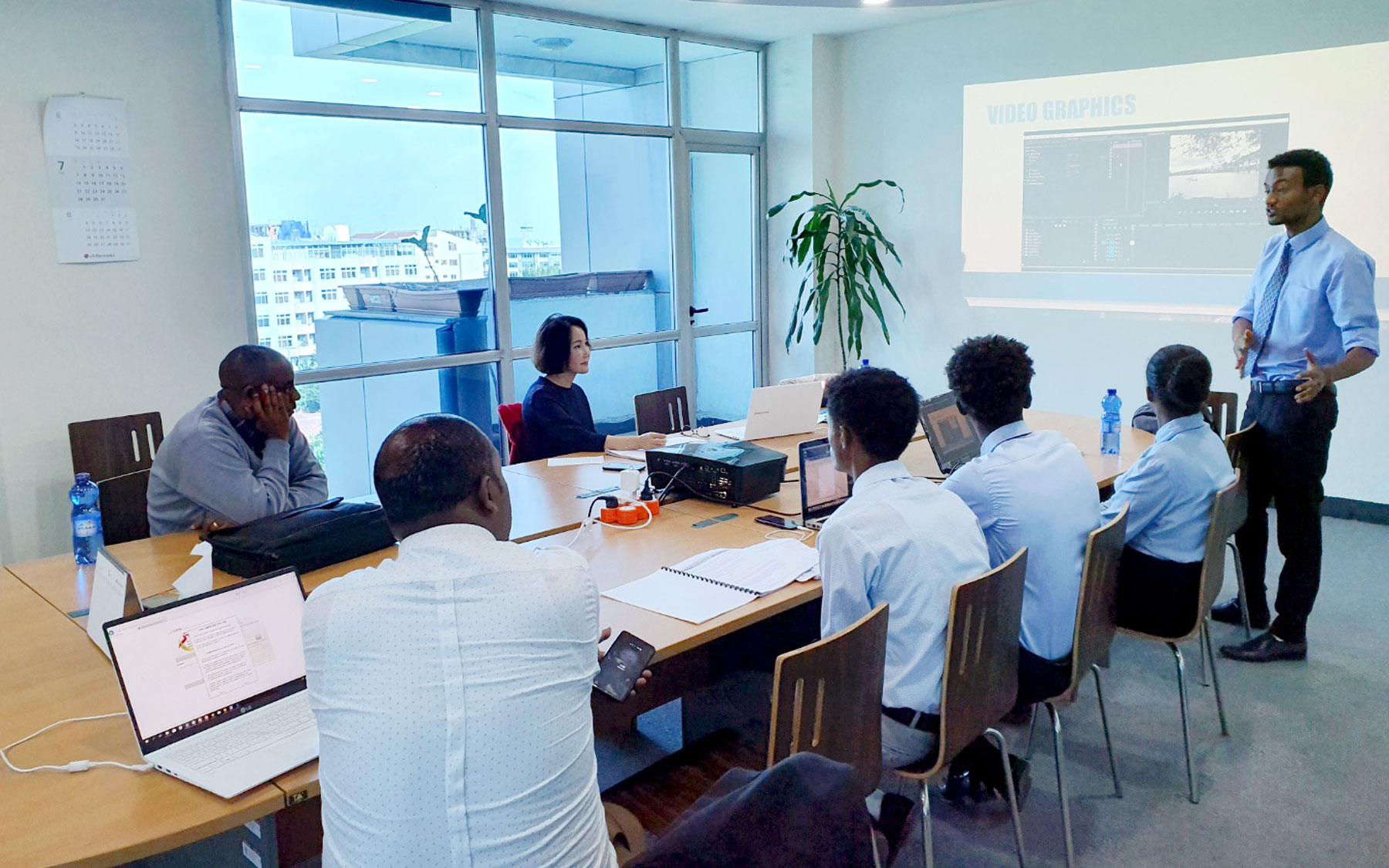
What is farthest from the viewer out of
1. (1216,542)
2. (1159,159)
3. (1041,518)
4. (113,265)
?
(1159,159)

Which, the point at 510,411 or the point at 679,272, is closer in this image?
the point at 510,411

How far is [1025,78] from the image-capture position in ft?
20.3

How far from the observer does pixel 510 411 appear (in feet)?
14.1

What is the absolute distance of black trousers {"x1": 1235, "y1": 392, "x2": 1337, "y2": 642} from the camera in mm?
3656

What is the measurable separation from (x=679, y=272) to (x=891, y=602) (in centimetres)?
504

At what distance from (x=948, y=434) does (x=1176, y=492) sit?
3.15 ft

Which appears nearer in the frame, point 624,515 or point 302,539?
point 302,539

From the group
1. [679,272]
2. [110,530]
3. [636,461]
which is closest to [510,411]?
[636,461]

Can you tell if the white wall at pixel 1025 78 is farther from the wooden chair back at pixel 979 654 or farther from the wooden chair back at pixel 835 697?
the wooden chair back at pixel 835 697

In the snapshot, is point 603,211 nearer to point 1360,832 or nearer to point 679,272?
point 679,272

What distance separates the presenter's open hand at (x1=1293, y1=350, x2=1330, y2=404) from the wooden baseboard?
6.80 feet

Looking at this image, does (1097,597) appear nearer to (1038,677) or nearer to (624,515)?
(1038,677)

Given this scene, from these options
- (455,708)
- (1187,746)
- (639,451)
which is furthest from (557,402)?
Answer: (455,708)

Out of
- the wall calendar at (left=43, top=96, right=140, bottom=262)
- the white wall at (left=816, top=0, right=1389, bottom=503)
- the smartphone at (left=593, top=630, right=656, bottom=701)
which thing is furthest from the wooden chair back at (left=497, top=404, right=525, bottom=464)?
the white wall at (left=816, top=0, right=1389, bottom=503)
